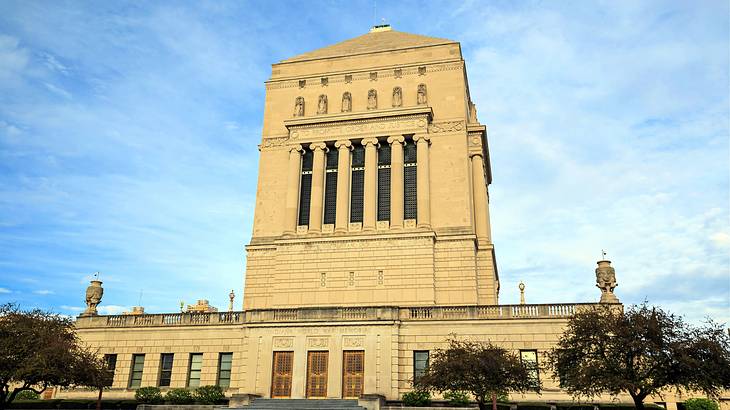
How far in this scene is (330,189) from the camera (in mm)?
52062

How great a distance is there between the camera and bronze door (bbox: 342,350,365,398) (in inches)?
1495

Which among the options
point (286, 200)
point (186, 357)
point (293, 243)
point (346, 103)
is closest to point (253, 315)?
point (186, 357)

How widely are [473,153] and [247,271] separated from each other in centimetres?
2177

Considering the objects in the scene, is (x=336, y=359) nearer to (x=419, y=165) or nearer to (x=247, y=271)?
(x=247, y=271)

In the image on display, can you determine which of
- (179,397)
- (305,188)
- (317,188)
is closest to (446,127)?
(317,188)

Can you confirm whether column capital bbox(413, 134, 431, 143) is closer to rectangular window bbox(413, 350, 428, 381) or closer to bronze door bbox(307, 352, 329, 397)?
rectangular window bbox(413, 350, 428, 381)

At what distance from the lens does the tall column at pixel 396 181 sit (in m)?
48.7

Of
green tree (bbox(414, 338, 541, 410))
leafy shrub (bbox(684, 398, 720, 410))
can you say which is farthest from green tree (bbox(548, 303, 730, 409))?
leafy shrub (bbox(684, 398, 720, 410))

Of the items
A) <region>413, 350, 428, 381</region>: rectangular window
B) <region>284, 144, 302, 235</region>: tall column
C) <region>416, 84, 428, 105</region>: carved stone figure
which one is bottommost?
<region>413, 350, 428, 381</region>: rectangular window

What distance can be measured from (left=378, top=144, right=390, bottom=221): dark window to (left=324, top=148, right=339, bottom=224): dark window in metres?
3.80

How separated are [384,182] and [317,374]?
1814cm

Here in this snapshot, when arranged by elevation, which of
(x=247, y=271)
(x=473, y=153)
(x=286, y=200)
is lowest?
(x=247, y=271)

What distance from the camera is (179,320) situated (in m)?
43.0

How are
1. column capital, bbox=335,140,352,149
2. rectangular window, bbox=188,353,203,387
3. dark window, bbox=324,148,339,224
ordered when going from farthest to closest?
1. column capital, bbox=335,140,352,149
2. dark window, bbox=324,148,339,224
3. rectangular window, bbox=188,353,203,387
